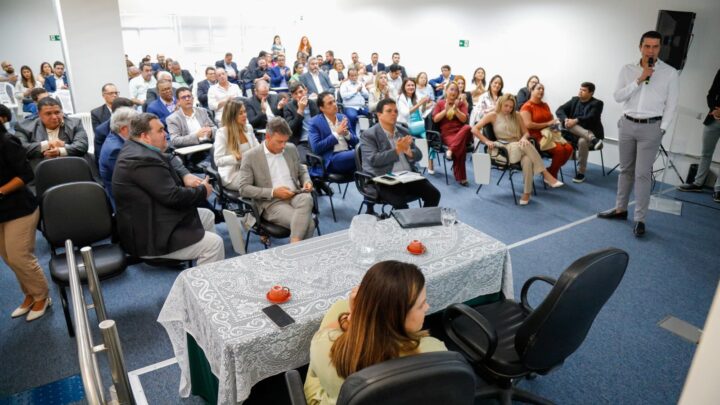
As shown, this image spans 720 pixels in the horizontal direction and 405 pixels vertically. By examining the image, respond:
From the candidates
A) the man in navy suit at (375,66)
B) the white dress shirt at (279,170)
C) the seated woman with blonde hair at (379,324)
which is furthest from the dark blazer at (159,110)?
the man in navy suit at (375,66)

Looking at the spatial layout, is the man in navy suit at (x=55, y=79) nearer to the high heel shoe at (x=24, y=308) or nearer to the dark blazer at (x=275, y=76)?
the dark blazer at (x=275, y=76)

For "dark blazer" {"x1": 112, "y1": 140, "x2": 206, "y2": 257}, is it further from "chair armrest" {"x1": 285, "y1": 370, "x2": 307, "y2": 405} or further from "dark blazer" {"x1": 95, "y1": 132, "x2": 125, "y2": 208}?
"chair armrest" {"x1": 285, "y1": 370, "x2": 307, "y2": 405}

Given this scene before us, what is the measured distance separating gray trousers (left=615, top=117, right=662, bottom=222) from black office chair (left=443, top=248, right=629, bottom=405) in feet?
8.71

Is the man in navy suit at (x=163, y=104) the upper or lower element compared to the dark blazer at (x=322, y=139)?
upper

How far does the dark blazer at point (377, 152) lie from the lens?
4.01 meters

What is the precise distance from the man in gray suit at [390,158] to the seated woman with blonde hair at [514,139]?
1669 millimetres

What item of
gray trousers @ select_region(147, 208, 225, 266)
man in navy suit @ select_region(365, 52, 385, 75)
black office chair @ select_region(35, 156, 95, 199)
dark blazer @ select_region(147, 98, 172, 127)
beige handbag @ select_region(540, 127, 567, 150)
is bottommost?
gray trousers @ select_region(147, 208, 225, 266)

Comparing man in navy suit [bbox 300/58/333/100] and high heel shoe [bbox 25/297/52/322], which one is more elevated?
man in navy suit [bbox 300/58/333/100]

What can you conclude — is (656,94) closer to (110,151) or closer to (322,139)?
(322,139)

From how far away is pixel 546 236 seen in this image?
435 cm

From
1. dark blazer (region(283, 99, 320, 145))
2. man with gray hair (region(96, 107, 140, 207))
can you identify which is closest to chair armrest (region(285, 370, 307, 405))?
man with gray hair (region(96, 107, 140, 207))

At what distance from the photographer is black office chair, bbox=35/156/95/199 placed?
131 inches

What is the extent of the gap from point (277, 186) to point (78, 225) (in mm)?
1323

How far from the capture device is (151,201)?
2.80 metres
